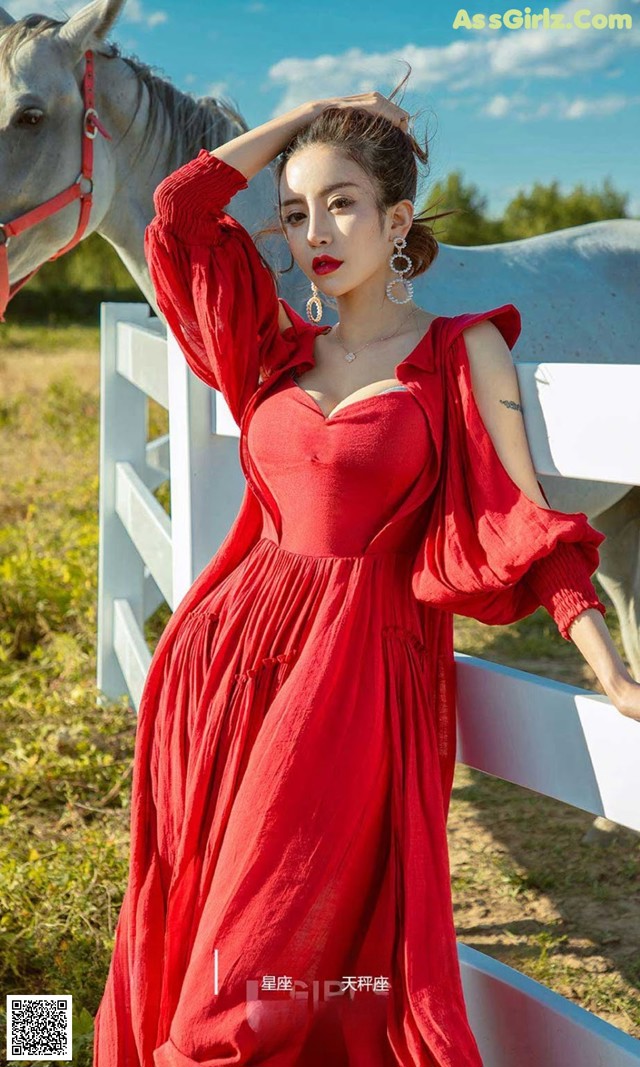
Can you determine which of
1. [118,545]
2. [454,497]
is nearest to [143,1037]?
[454,497]

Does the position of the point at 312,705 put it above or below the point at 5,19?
below

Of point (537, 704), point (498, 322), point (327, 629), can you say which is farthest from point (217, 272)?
point (537, 704)

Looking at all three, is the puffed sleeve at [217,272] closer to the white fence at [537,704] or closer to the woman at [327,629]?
the woman at [327,629]

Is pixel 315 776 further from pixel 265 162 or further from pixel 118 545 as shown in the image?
pixel 118 545

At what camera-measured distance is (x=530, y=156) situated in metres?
42.6

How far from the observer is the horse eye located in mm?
2758

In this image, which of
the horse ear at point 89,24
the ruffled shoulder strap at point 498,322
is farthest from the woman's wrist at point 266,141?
the horse ear at point 89,24

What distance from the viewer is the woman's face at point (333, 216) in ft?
4.59

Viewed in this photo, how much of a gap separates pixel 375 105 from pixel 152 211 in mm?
1682

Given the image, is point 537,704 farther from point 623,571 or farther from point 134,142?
point 134,142

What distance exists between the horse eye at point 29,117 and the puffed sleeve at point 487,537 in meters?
1.89

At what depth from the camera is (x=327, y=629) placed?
132 centimetres

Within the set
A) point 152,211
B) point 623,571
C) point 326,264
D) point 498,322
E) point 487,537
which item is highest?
point 152,211

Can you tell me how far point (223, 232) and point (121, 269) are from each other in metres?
28.2
